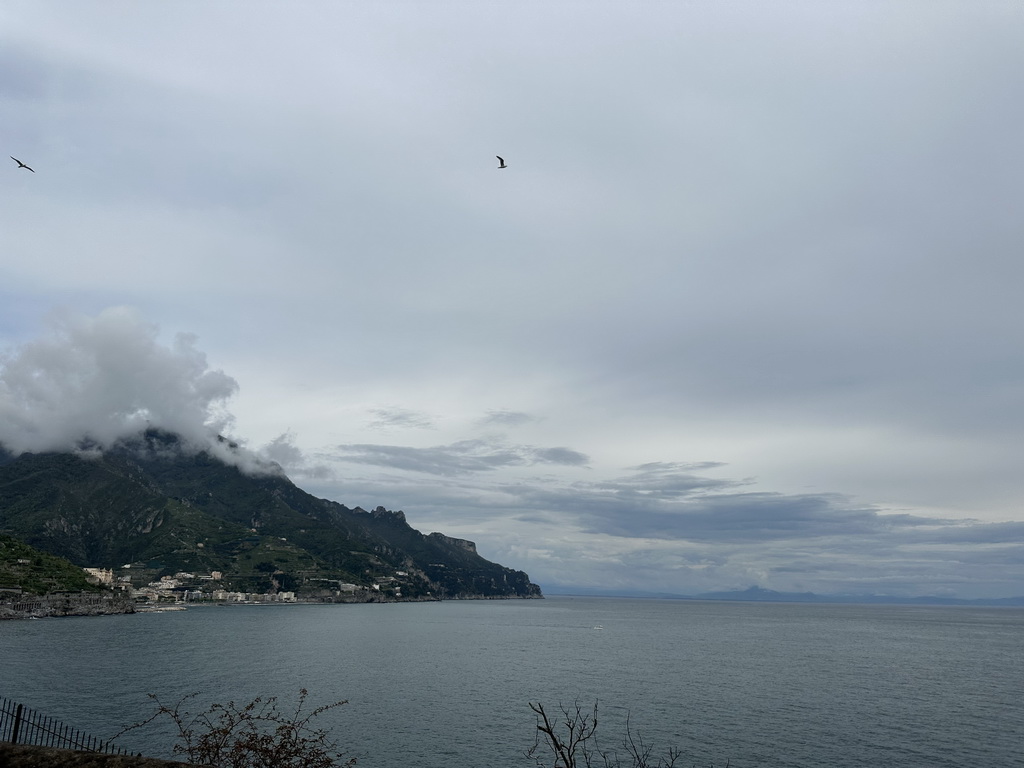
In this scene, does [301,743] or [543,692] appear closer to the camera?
[301,743]

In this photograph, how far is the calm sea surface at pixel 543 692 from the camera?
7219 centimetres

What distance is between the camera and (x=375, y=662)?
454ft

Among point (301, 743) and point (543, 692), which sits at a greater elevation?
point (301, 743)

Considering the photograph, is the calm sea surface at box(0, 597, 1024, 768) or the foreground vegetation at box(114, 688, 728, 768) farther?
the calm sea surface at box(0, 597, 1024, 768)

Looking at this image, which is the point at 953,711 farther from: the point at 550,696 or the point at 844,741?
the point at 550,696

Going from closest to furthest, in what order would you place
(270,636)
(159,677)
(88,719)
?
(88,719), (159,677), (270,636)

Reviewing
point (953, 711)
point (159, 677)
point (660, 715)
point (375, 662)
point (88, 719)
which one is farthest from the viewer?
point (375, 662)

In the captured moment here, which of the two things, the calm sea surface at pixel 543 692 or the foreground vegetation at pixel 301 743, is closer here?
the foreground vegetation at pixel 301 743

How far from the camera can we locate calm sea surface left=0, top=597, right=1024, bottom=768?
7219cm

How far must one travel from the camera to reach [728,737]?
252 ft

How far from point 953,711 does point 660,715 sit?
47052mm

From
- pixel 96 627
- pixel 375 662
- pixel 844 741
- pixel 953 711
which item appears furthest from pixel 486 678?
pixel 96 627

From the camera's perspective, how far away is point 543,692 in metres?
104

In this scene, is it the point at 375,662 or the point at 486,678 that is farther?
the point at 375,662
